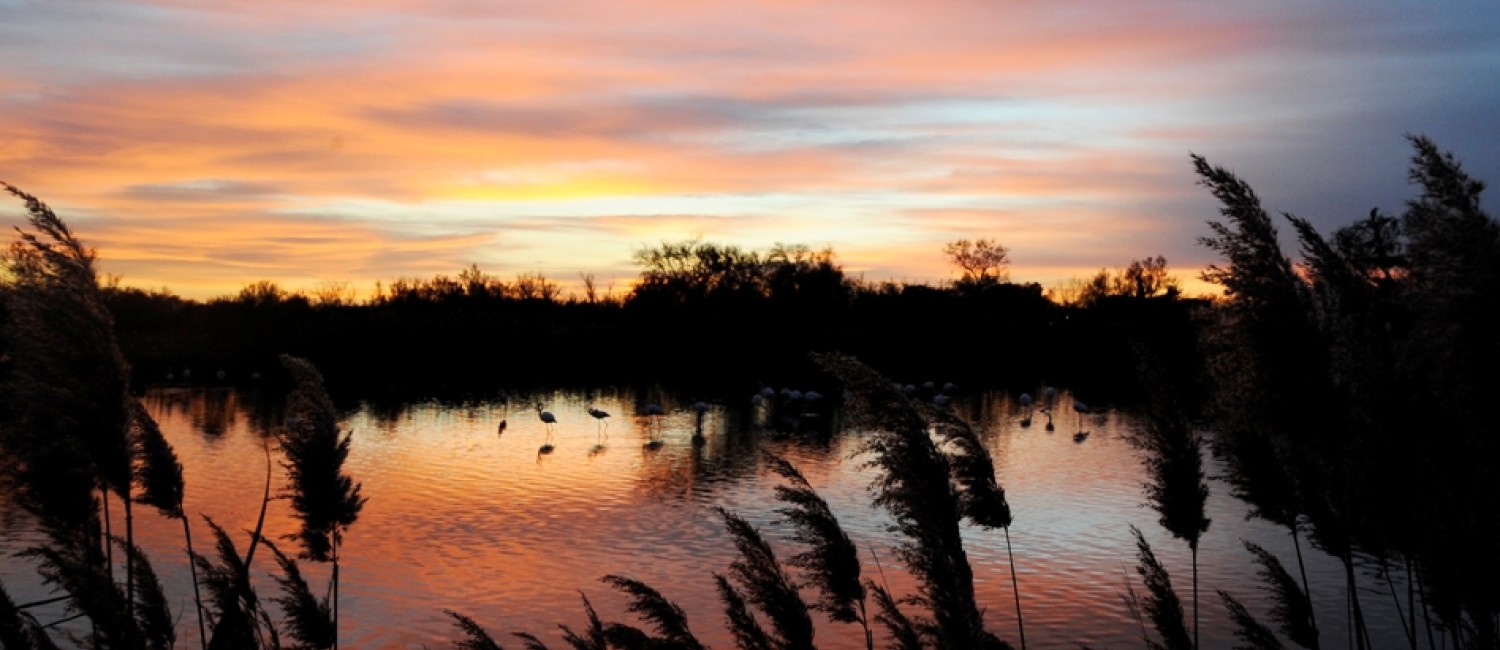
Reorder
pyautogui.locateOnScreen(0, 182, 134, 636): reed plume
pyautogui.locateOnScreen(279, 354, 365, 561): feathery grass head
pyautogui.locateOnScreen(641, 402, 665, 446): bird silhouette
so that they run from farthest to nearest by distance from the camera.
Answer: pyautogui.locateOnScreen(641, 402, 665, 446): bird silhouette < pyautogui.locateOnScreen(279, 354, 365, 561): feathery grass head < pyautogui.locateOnScreen(0, 182, 134, 636): reed plume

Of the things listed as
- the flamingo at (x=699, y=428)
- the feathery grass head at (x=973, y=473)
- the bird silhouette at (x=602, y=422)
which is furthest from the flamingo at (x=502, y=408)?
Answer: the feathery grass head at (x=973, y=473)

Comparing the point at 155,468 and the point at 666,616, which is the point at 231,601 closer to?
the point at 155,468

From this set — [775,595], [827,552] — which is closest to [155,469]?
[775,595]

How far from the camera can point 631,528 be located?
65.8ft

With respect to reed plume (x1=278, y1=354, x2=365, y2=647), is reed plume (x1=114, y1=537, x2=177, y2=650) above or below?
below

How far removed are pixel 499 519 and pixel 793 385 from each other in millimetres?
29322

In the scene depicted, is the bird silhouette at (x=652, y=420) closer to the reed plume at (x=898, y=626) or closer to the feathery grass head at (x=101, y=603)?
the reed plume at (x=898, y=626)

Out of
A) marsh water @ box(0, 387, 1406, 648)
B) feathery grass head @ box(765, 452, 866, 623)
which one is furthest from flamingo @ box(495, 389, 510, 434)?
feathery grass head @ box(765, 452, 866, 623)

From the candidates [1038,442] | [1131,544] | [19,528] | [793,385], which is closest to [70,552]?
[19,528]

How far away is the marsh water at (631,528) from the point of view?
14.5 meters

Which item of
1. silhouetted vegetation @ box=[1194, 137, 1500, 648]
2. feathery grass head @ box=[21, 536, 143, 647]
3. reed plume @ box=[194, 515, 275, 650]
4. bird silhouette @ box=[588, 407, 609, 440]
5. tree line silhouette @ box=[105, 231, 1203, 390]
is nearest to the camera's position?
silhouetted vegetation @ box=[1194, 137, 1500, 648]

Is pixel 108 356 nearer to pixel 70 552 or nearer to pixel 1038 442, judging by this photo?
pixel 70 552

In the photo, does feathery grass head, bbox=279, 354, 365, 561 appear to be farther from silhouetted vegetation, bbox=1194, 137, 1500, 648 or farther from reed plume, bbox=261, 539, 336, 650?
silhouetted vegetation, bbox=1194, 137, 1500, 648

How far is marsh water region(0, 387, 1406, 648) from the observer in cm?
1450
